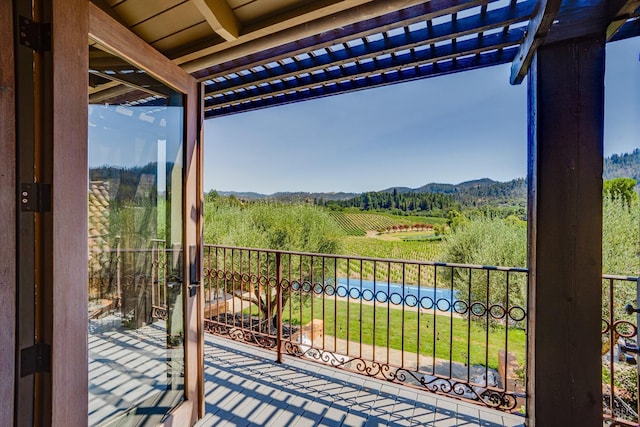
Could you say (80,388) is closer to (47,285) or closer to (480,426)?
(47,285)

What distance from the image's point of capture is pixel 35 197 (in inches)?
39.2

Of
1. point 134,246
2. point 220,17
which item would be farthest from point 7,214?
point 220,17

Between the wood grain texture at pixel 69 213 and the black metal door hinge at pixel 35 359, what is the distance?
0.02 metres

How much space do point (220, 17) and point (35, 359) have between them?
1.61 metres

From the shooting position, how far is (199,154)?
185 cm

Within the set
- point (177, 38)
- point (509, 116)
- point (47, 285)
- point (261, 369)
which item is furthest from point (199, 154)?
point (509, 116)

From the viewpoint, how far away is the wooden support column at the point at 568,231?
4.14 ft

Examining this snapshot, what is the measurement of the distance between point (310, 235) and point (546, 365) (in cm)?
612

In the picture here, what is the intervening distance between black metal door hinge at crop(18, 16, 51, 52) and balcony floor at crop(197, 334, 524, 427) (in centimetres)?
215

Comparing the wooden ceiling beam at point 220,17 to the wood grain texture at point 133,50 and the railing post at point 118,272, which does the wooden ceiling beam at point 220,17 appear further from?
the railing post at point 118,272

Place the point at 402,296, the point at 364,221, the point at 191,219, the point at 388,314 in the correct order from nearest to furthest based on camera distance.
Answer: the point at 191,219, the point at 402,296, the point at 388,314, the point at 364,221

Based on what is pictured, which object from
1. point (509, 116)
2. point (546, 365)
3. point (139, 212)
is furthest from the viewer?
point (509, 116)

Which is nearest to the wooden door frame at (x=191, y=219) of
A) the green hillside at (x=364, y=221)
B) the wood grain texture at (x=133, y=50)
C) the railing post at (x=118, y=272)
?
the wood grain texture at (x=133, y=50)

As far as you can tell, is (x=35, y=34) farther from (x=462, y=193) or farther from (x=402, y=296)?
(x=462, y=193)
